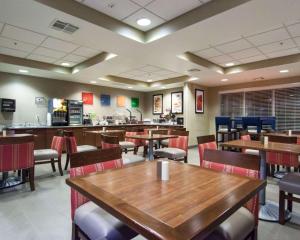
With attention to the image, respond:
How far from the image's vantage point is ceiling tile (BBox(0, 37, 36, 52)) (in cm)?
404

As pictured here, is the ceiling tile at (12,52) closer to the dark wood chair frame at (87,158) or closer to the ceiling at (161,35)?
the ceiling at (161,35)

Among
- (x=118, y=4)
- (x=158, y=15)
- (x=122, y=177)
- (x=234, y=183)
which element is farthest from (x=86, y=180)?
(x=158, y=15)

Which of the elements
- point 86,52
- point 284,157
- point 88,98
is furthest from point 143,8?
point 88,98

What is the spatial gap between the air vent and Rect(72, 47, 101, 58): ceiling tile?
1.16 metres

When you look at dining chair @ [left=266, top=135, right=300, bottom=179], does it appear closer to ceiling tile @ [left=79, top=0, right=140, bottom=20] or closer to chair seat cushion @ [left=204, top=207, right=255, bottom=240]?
chair seat cushion @ [left=204, top=207, right=255, bottom=240]

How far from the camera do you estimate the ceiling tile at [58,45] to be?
3987 mm

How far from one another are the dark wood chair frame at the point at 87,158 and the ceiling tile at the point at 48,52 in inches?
147

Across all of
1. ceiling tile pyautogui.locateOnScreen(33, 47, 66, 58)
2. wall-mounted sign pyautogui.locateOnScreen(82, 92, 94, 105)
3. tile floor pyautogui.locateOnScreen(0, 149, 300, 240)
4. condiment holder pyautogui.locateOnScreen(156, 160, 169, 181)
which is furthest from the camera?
wall-mounted sign pyautogui.locateOnScreen(82, 92, 94, 105)

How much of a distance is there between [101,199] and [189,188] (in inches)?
19.9

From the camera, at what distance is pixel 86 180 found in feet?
4.35

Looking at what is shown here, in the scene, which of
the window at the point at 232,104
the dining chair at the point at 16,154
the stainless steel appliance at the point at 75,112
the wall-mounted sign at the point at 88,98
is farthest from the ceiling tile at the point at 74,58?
the window at the point at 232,104

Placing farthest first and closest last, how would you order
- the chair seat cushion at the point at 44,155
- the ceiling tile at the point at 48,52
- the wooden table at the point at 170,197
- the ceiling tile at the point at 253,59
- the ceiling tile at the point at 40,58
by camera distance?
1. the ceiling tile at the point at 253,59
2. the ceiling tile at the point at 40,58
3. the ceiling tile at the point at 48,52
4. the chair seat cushion at the point at 44,155
5. the wooden table at the point at 170,197

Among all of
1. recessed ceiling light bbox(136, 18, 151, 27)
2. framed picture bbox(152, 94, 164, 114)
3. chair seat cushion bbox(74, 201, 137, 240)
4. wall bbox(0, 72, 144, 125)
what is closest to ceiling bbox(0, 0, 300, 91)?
recessed ceiling light bbox(136, 18, 151, 27)

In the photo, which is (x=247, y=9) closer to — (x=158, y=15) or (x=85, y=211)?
(x=158, y=15)
